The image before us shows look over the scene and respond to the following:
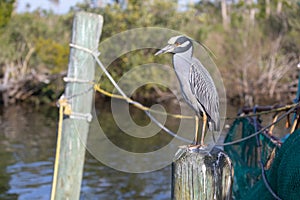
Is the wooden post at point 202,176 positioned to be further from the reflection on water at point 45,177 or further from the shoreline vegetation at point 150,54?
A: the shoreline vegetation at point 150,54

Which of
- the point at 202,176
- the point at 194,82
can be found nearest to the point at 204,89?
the point at 194,82

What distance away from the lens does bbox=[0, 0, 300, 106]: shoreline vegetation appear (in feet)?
73.8

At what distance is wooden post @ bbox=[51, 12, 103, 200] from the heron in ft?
6.59

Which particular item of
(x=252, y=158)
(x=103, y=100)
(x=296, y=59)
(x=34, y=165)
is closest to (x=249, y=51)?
(x=296, y=59)

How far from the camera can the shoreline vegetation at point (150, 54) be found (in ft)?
73.8

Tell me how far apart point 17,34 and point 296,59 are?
41.6ft

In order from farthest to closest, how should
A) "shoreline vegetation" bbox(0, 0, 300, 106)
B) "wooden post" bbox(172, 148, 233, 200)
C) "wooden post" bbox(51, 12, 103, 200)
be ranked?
1. "shoreline vegetation" bbox(0, 0, 300, 106)
2. "wooden post" bbox(51, 12, 103, 200)
3. "wooden post" bbox(172, 148, 233, 200)

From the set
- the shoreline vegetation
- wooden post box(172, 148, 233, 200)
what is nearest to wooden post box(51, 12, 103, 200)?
wooden post box(172, 148, 233, 200)

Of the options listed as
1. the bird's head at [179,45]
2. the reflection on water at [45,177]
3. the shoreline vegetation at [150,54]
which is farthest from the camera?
the shoreline vegetation at [150,54]

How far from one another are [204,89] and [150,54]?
62.5ft

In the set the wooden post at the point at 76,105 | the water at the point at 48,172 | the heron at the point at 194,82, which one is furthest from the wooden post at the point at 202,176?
the water at the point at 48,172

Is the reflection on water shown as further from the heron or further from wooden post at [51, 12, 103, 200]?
the heron

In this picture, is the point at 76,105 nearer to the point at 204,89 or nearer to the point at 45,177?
the point at 204,89

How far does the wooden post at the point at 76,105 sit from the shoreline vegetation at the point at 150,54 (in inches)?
661
